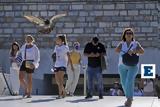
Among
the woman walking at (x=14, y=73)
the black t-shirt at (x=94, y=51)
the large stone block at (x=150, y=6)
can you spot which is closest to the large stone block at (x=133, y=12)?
the large stone block at (x=150, y=6)

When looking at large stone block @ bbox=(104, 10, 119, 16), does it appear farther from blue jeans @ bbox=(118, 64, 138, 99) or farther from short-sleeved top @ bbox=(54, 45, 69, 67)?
blue jeans @ bbox=(118, 64, 138, 99)

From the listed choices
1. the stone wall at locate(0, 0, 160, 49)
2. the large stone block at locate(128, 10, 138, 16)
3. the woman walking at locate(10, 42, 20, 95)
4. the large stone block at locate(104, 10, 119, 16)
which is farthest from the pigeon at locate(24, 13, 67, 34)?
the woman walking at locate(10, 42, 20, 95)

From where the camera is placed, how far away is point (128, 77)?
1068cm

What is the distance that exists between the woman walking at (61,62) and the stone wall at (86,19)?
10329mm

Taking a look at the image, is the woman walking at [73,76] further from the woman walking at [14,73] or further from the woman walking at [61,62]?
the woman walking at [14,73]

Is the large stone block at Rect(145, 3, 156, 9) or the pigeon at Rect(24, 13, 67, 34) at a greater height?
the large stone block at Rect(145, 3, 156, 9)

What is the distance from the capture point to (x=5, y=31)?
24531 millimetres

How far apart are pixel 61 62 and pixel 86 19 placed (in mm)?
11037

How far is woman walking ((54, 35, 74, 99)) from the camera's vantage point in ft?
43.1

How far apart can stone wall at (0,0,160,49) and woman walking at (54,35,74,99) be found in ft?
33.9

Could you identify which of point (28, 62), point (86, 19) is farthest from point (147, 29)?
point (28, 62)

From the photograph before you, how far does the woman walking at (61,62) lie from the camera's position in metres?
13.1

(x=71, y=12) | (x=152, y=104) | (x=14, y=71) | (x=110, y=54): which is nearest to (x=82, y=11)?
(x=71, y=12)

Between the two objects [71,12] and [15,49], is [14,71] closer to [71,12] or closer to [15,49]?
[15,49]
